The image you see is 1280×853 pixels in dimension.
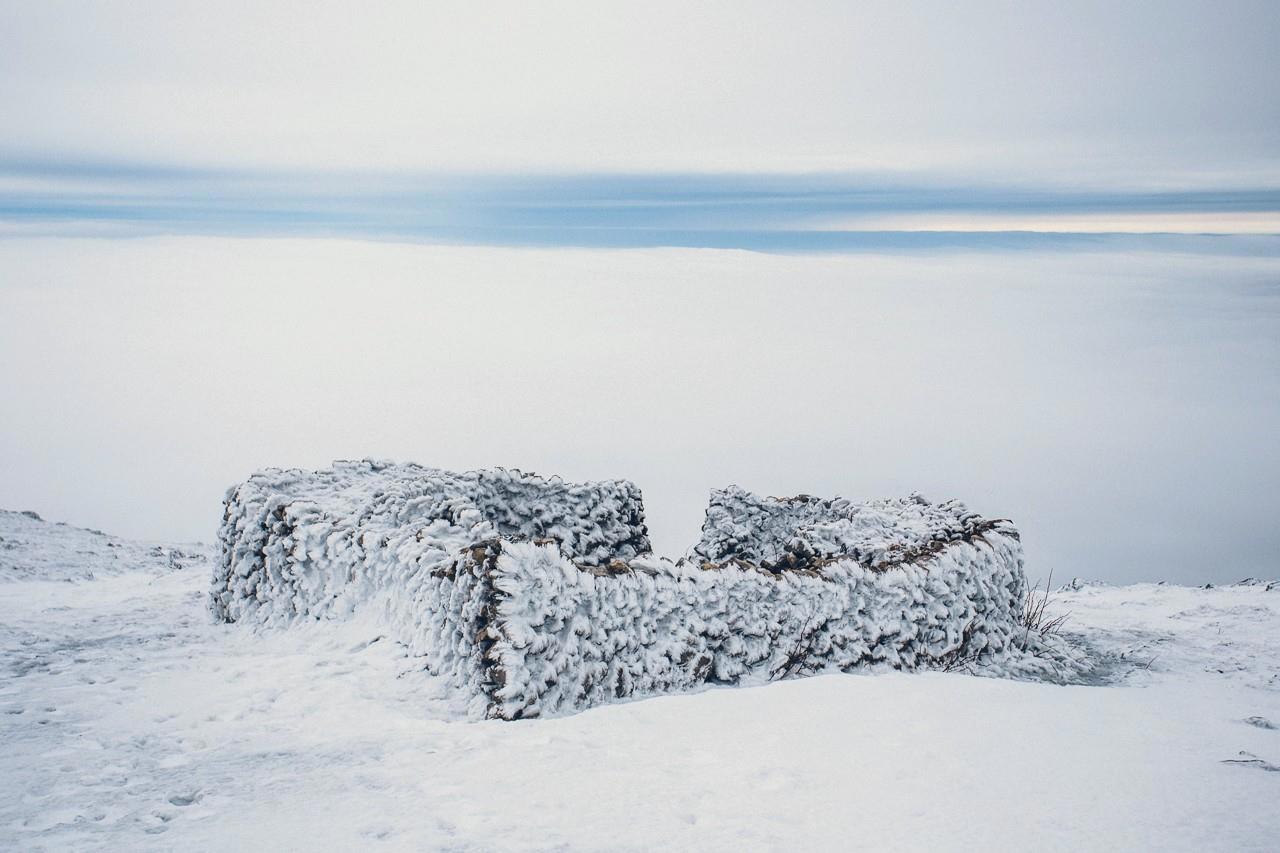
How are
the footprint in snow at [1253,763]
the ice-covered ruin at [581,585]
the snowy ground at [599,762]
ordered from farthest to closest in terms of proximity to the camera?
the ice-covered ruin at [581,585] → the footprint in snow at [1253,763] → the snowy ground at [599,762]

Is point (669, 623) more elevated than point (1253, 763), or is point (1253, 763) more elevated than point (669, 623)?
point (669, 623)

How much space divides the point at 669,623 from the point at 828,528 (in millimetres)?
3823

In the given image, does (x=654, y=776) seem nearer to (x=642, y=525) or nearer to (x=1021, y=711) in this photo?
(x=1021, y=711)

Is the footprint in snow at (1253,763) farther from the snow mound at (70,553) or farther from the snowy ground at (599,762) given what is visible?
the snow mound at (70,553)

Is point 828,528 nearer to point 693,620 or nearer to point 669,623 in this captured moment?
point 693,620

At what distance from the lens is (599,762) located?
16.4 ft

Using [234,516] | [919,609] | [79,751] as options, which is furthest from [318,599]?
[919,609]

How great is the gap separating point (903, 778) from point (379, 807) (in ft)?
8.78

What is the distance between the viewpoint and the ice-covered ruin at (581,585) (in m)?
6.02

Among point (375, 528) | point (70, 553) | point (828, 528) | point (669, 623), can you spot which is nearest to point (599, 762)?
point (669, 623)

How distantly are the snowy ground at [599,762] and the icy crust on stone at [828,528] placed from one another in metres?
1.89

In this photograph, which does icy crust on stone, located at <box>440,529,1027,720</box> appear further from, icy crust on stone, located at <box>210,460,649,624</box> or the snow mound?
the snow mound

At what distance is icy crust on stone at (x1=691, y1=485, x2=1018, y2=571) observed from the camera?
29.6 feet

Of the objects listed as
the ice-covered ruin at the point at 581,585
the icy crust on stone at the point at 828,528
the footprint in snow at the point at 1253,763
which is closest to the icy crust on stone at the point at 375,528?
the ice-covered ruin at the point at 581,585
